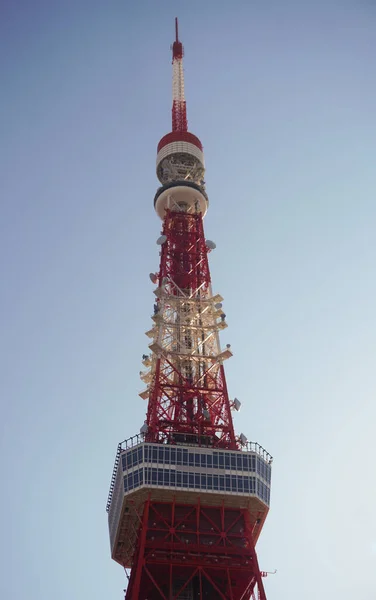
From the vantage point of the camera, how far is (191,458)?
63.3 m

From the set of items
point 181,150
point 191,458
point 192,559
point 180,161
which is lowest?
point 192,559

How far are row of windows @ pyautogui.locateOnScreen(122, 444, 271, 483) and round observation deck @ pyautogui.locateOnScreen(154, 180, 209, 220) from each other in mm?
36532

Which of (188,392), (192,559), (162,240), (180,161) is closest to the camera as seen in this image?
(192,559)

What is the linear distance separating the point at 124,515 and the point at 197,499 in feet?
20.6

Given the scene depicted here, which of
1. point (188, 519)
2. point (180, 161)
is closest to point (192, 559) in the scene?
point (188, 519)

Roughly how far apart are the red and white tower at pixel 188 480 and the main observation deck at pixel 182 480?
86 millimetres

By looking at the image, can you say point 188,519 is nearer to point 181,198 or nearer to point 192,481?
point 192,481

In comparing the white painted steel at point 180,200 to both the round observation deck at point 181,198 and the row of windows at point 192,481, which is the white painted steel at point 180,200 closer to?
the round observation deck at point 181,198

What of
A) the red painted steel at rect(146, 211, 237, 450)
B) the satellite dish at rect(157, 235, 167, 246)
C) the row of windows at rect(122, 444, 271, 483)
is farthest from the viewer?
the satellite dish at rect(157, 235, 167, 246)

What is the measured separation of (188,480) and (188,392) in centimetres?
1248

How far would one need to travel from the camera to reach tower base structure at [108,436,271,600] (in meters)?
58.3

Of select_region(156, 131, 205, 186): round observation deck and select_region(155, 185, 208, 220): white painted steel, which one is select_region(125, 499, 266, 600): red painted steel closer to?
select_region(155, 185, 208, 220): white painted steel

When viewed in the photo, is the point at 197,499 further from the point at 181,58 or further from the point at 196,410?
the point at 181,58

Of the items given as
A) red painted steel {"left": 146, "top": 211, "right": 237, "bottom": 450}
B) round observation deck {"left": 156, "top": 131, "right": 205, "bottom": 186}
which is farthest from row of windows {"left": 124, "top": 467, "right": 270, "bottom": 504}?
round observation deck {"left": 156, "top": 131, "right": 205, "bottom": 186}
